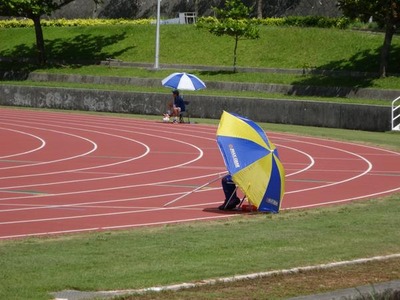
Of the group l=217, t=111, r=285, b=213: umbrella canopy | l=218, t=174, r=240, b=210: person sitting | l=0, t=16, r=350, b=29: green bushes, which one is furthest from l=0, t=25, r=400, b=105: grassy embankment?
l=217, t=111, r=285, b=213: umbrella canopy

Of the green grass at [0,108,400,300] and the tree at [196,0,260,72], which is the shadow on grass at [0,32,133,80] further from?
the green grass at [0,108,400,300]

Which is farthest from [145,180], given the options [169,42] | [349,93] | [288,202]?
[169,42]

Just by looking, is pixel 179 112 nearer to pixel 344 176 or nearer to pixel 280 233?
pixel 344 176

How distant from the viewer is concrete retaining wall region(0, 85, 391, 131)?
34.6 meters

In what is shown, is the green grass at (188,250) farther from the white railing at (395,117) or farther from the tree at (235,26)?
the tree at (235,26)

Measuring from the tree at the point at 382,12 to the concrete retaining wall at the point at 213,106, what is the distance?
8.09 metres

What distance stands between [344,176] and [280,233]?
26.5 ft

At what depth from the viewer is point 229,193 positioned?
15992 millimetres

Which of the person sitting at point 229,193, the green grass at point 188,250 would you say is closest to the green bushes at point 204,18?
the person sitting at point 229,193

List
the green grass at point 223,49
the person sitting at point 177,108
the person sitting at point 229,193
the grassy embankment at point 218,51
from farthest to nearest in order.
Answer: the green grass at point 223,49, the grassy embankment at point 218,51, the person sitting at point 177,108, the person sitting at point 229,193

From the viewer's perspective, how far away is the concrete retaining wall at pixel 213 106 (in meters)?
34.6

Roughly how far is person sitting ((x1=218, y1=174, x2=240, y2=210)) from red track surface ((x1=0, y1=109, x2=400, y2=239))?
0.70 ft

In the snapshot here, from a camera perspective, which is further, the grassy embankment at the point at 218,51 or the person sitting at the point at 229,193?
the grassy embankment at the point at 218,51

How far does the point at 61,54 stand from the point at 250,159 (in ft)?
145
